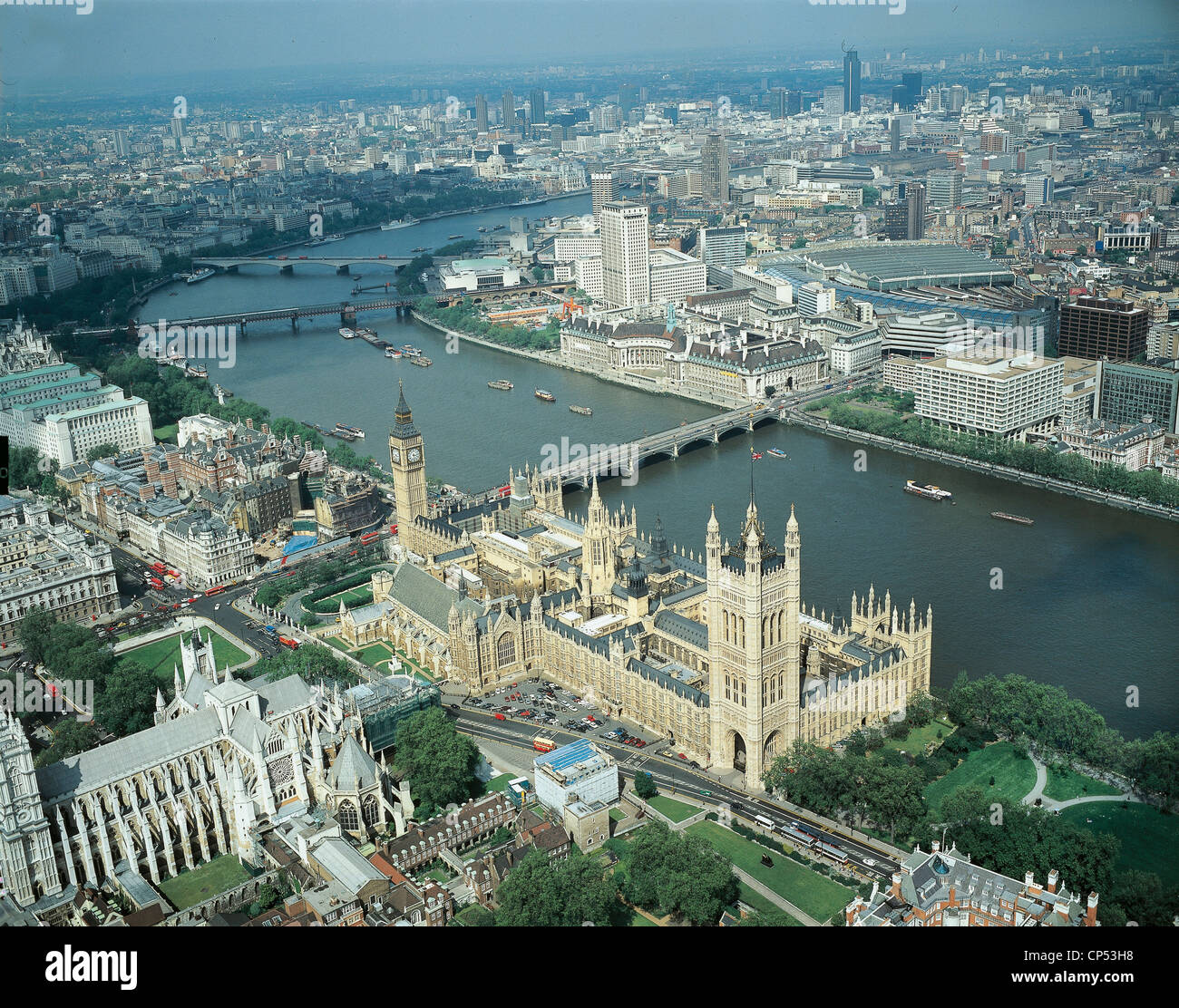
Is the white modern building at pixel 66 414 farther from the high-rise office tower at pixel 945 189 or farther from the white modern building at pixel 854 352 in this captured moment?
the high-rise office tower at pixel 945 189

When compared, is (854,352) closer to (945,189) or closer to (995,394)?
(995,394)

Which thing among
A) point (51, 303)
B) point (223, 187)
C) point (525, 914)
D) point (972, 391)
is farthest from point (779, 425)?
point (223, 187)

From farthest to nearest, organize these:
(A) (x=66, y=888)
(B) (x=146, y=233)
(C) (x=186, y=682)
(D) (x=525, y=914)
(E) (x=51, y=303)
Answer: (B) (x=146, y=233)
(E) (x=51, y=303)
(C) (x=186, y=682)
(A) (x=66, y=888)
(D) (x=525, y=914)

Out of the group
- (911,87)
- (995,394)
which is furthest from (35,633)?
(911,87)

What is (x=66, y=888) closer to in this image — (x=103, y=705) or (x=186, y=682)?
(x=186, y=682)

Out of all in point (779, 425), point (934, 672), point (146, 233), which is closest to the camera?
point (934, 672)

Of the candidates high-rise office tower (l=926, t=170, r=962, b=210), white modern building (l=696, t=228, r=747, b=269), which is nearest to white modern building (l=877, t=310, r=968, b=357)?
white modern building (l=696, t=228, r=747, b=269)
